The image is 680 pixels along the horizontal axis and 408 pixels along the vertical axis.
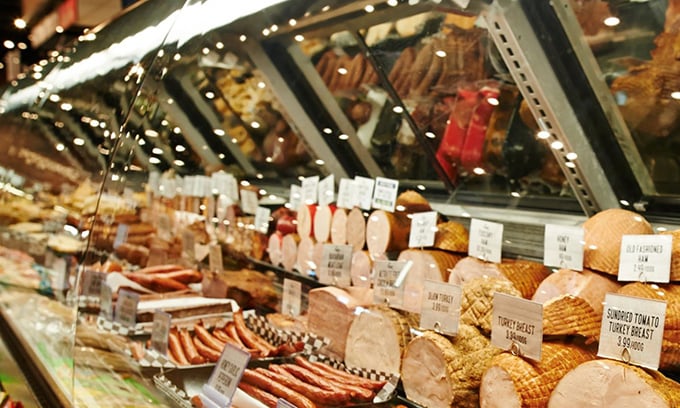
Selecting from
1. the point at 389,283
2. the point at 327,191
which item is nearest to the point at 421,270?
the point at 389,283

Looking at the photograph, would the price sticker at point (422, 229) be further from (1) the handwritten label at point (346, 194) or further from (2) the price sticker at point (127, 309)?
(2) the price sticker at point (127, 309)

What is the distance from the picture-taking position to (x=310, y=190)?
353cm

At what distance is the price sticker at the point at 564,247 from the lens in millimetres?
2080

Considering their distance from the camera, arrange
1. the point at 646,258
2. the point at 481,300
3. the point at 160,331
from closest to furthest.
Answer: the point at 646,258, the point at 481,300, the point at 160,331

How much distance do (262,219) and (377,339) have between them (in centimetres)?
144

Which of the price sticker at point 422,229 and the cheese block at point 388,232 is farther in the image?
the cheese block at point 388,232

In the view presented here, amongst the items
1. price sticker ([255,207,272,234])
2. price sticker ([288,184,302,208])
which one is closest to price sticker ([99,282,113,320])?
price sticker ([255,207,272,234])

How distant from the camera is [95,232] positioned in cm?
287

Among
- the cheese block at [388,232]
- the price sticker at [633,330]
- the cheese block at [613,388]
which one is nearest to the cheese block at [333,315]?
the cheese block at [388,232]

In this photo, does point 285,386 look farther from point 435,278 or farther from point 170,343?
point 170,343

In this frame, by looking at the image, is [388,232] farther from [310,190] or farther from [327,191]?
[310,190]

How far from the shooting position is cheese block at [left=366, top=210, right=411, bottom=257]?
9.36 ft

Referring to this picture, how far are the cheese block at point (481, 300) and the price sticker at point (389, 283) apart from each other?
42 centimetres

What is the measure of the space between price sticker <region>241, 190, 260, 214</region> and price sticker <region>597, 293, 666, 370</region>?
94.7 inches
